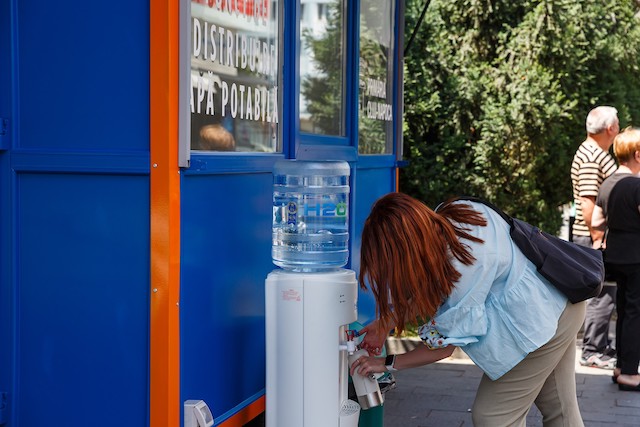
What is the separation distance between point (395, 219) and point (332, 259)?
1188 millimetres

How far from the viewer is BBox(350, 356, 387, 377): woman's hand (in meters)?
3.98

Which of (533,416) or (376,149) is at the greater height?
(376,149)

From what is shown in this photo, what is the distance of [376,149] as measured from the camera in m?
6.52

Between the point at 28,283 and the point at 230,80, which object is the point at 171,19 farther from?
the point at 28,283

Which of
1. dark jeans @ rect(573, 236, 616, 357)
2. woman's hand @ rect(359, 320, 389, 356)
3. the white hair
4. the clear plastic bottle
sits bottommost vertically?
dark jeans @ rect(573, 236, 616, 357)

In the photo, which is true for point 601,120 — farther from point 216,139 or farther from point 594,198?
point 216,139

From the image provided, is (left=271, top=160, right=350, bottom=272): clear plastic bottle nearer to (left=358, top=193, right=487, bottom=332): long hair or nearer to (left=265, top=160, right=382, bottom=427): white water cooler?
(left=265, top=160, right=382, bottom=427): white water cooler

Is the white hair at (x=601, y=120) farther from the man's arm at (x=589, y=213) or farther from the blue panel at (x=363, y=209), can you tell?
the blue panel at (x=363, y=209)

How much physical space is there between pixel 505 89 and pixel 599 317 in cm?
267

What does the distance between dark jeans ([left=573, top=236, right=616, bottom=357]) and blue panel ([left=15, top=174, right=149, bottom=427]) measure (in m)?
4.33

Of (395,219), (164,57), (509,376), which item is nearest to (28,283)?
(164,57)

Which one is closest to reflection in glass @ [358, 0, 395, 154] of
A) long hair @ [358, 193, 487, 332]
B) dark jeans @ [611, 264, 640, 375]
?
dark jeans @ [611, 264, 640, 375]

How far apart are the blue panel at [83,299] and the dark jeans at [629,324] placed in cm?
390

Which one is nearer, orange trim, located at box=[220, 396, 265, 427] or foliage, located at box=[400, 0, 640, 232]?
orange trim, located at box=[220, 396, 265, 427]
